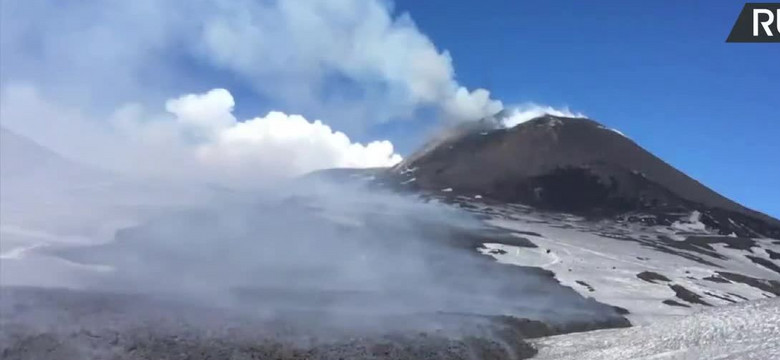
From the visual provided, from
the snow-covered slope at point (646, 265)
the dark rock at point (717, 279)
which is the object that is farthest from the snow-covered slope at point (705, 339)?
the dark rock at point (717, 279)

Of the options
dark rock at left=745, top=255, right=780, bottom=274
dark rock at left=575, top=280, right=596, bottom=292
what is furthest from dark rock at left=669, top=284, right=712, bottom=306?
dark rock at left=745, top=255, right=780, bottom=274

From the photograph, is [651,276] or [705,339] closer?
[705,339]

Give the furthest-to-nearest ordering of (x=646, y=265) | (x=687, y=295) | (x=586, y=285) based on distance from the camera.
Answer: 1. (x=646, y=265)
2. (x=687, y=295)
3. (x=586, y=285)

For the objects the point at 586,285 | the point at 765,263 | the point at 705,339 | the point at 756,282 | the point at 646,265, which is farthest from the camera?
the point at 765,263

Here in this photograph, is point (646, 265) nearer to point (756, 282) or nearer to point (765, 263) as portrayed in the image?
point (756, 282)

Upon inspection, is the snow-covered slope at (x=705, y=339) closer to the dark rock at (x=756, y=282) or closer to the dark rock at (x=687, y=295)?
the dark rock at (x=687, y=295)

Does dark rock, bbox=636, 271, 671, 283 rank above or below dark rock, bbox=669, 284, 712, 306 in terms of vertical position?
above

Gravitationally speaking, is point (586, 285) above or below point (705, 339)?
above

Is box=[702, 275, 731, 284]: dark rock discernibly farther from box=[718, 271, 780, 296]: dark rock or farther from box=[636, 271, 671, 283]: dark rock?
box=[636, 271, 671, 283]: dark rock

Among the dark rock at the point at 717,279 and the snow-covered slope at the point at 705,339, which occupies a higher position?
the dark rock at the point at 717,279

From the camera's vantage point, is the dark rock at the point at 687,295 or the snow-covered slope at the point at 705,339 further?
the dark rock at the point at 687,295

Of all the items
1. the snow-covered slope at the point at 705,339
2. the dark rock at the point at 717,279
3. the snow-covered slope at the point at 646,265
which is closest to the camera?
the snow-covered slope at the point at 705,339

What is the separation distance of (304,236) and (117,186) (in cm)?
5156

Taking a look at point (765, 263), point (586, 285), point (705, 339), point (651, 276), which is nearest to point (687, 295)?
point (651, 276)
